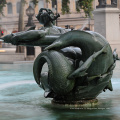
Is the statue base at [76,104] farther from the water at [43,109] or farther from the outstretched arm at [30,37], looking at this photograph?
the outstretched arm at [30,37]

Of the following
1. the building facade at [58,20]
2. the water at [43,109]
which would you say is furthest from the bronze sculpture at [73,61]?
Answer: the building facade at [58,20]

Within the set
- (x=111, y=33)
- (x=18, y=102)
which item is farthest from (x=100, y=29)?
(x=18, y=102)

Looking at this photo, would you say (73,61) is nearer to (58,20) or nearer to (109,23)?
(109,23)

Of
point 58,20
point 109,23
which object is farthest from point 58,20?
point 109,23

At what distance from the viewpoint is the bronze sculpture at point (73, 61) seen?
8.91 metres

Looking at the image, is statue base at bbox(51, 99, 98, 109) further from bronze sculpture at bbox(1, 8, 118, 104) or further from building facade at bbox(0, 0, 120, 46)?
building facade at bbox(0, 0, 120, 46)

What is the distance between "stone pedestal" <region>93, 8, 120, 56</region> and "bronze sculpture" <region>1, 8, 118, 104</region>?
71.3ft

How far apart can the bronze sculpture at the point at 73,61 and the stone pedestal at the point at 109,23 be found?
21738 millimetres

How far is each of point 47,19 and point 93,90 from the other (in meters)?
1.85

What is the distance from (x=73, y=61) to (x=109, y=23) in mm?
22331

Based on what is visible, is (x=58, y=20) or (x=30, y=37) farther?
(x=58, y=20)

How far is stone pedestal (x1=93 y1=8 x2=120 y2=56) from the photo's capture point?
3095 cm

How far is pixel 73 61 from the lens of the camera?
362 inches

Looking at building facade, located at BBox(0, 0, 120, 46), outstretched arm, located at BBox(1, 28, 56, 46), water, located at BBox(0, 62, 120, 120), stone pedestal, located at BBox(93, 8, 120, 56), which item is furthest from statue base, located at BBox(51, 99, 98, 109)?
building facade, located at BBox(0, 0, 120, 46)
